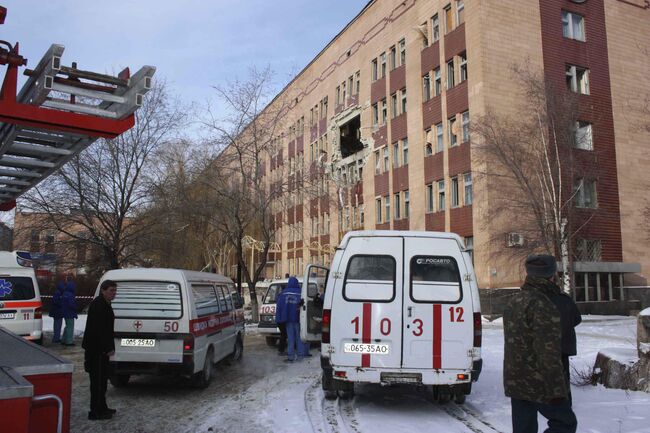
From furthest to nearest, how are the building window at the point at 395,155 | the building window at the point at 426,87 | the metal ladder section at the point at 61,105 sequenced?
the building window at the point at 395,155 < the building window at the point at 426,87 < the metal ladder section at the point at 61,105

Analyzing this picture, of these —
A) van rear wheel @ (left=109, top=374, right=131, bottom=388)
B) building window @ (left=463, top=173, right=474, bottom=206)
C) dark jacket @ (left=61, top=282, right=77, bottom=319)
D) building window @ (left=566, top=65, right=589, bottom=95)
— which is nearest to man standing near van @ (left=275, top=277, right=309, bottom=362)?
van rear wheel @ (left=109, top=374, right=131, bottom=388)

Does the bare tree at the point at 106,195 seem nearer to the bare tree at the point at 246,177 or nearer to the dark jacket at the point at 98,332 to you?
the bare tree at the point at 246,177

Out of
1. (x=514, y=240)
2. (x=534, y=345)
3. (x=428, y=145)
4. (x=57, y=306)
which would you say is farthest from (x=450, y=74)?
(x=534, y=345)

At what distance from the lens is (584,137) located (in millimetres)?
25984

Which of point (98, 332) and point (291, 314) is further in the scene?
point (291, 314)

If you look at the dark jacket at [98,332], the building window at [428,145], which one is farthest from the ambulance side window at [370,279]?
the building window at [428,145]

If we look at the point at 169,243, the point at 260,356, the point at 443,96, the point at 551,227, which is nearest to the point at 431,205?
the point at 443,96

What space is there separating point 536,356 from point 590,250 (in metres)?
25.9

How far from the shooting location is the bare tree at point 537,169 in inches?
886

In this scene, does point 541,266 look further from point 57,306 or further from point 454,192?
point 454,192

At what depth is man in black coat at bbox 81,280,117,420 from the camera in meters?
6.86

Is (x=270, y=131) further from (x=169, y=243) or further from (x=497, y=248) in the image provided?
(x=497, y=248)

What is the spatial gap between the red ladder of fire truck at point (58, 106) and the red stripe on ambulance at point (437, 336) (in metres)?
4.64

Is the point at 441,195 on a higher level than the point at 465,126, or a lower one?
lower
